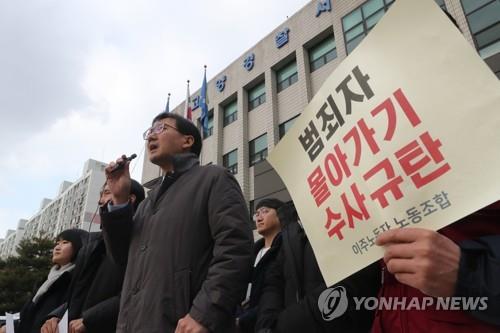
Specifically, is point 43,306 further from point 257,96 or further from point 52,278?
point 257,96

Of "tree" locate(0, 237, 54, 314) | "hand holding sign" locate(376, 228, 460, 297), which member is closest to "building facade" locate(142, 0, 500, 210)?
"hand holding sign" locate(376, 228, 460, 297)

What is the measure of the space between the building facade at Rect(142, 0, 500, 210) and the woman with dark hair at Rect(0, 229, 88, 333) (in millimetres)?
8624

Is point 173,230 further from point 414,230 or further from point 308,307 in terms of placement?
point 414,230

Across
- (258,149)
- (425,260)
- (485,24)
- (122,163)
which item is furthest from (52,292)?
(258,149)

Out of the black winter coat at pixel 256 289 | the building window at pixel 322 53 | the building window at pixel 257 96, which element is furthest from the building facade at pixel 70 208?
the black winter coat at pixel 256 289

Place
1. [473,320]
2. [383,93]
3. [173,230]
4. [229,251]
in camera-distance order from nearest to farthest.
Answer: [473,320], [383,93], [229,251], [173,230]

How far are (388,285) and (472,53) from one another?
2.89ft

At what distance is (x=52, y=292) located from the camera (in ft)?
9.21

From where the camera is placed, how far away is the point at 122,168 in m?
2.13

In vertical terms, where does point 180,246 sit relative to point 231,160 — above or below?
below

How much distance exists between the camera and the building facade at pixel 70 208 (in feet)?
178

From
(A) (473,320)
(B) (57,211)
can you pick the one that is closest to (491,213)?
(A) (473,320)

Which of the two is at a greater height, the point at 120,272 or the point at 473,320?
the point at 120,272

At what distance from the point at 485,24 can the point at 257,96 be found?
917 cm
